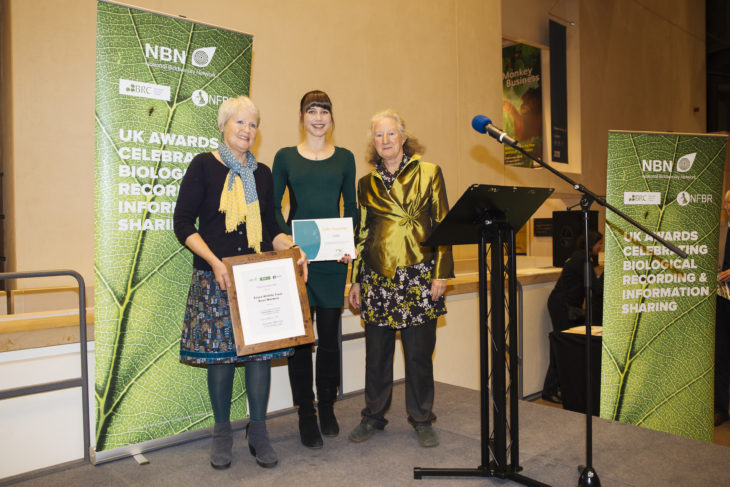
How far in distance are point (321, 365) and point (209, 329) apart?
70cm

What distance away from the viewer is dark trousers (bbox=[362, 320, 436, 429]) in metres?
2.74

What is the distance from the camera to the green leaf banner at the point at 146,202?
8.34ft

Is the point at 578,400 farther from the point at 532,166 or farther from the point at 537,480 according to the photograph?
the point at 532,166

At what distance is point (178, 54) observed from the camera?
270cm

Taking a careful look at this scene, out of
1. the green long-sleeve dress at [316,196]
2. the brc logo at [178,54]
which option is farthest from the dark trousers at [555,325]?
the brc logo at [178,54]

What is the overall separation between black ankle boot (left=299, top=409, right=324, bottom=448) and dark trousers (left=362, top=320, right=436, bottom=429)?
28 centimetres

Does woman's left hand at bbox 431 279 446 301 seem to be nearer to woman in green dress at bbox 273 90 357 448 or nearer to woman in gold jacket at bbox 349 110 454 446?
woman in gold jacket at bbox 349 110 454 446

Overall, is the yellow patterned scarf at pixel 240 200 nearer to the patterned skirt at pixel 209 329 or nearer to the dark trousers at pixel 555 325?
the patterned skirt at pixel 209 329

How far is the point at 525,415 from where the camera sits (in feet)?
10.8

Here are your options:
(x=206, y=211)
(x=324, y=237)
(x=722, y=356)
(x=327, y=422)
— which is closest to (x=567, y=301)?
(x=722, y=356)

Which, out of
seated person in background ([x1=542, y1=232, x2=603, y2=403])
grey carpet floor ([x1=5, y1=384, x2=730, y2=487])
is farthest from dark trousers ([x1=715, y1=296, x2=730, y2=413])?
grey carpet floor ([x1=5, y1=384, x2=730, y2=487])

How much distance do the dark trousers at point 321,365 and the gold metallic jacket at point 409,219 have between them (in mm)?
364

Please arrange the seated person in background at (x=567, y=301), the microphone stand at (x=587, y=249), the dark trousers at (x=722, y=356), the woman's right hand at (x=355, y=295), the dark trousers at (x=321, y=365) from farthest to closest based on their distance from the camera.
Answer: the seated person in background at (x=567, y=301) < the dark trousers at (x=722, y=356) < the woman's right hand at (x=355, y=295) < the dark trousers at (x=321, y=365) < the microphone stand at (x=587, y=249)

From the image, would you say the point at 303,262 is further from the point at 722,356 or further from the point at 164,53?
the point at 722,356
